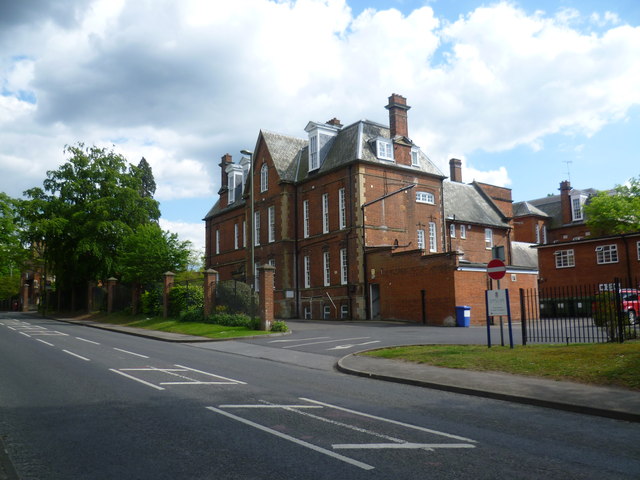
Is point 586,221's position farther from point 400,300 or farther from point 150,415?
point 150,415

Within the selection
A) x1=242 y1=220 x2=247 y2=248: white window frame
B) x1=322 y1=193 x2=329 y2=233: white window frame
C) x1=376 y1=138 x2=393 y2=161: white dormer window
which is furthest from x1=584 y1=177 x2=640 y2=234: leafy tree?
x1=242 y1=220 x2=247 y2=248: white window frame

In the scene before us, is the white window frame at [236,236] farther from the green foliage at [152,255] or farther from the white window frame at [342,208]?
the white window frame at [342,208]

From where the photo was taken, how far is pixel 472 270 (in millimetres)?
29266

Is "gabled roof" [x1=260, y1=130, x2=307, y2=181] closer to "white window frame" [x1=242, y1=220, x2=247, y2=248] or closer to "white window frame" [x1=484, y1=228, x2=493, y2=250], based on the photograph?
"white window frame" [x1=242, y1=220, x2=247, y2=248]

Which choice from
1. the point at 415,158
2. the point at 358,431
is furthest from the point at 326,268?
the point at 358,431

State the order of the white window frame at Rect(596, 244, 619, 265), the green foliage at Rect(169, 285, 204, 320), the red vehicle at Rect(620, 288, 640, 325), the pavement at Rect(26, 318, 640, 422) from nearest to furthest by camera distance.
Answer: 1. the pavement at Rect(26, 318, 640, 422)
2. the red vehicle at Rect(620, 288, 640, 325)
3. the green foliage at Rect(169, 285, 204, 320)
4. the white window frame at Rect(596, 244, 619, 265)

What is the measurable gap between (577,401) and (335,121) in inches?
1456

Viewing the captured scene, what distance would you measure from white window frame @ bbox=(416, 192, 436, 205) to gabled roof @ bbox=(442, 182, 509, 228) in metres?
4.88

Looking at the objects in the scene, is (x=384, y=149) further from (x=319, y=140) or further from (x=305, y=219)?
(x=305, y=219)

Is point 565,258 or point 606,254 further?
point 565,258

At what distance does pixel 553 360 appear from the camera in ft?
40.2

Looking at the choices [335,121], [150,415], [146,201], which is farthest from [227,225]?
[150,415]

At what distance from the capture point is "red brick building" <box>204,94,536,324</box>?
30.5 metres

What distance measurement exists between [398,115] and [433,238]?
9.74 metres
